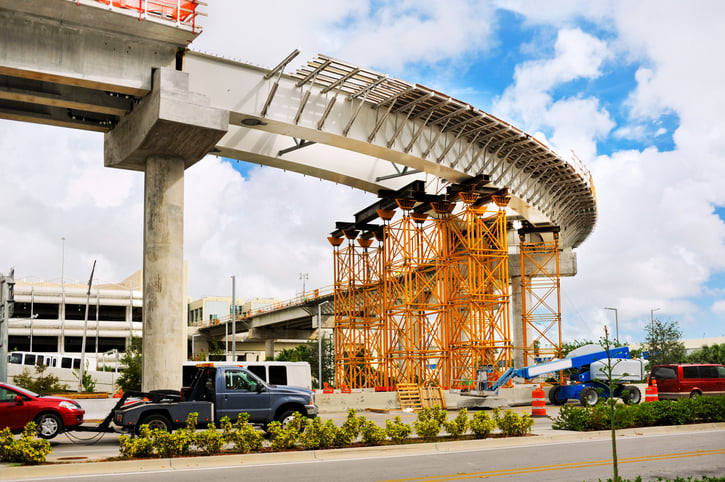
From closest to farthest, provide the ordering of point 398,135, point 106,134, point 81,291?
point 106,134
point 398,135
point 81,291

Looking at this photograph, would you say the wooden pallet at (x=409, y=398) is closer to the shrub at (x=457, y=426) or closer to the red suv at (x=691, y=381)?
the red suv at (x=691, y=381)

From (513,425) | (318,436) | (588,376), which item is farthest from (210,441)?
(588,376)

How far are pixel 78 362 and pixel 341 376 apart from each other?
94.7 feet

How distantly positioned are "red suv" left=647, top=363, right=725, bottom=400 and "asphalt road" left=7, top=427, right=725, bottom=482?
13549 millimetres

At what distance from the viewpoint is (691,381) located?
97.9 feet

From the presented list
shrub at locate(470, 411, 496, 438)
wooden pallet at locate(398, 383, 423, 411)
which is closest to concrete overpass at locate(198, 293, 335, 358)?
wooden pallet at locate(398, 383, 423, 411)

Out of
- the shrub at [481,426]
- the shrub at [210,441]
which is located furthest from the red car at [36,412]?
the shrub at [481,426]

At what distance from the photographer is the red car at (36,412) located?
18.4m

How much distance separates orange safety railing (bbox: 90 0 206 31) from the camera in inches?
930

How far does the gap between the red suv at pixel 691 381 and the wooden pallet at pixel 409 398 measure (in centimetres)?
1009

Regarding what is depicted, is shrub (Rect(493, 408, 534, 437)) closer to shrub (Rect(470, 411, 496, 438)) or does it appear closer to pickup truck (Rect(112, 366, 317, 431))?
shrub (Rect(470, 411, 496, 438))

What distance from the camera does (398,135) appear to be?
3334 cm

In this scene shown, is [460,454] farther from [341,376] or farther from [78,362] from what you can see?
[78,362]

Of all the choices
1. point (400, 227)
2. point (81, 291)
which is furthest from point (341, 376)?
point (81, 291)
